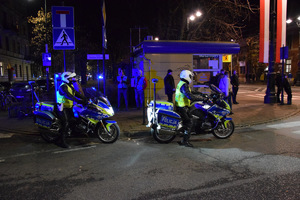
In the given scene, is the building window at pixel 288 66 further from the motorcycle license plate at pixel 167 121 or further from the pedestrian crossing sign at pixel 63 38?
the motorcycle license plate at pixel 167 121

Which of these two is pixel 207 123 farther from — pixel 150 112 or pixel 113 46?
pixel 113 46

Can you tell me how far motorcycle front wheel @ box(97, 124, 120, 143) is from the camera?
262 inches

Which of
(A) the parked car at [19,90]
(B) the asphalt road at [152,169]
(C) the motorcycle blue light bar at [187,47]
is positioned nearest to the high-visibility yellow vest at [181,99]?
(B) the asphalt road at [152,169]

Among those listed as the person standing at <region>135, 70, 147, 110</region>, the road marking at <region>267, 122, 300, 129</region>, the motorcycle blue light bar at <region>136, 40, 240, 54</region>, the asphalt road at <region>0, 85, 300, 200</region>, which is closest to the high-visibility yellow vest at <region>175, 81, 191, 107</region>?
the asphalt road at <region>0, 85, 300, 200</region>

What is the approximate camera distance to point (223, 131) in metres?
7.07

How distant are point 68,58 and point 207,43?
1824cm

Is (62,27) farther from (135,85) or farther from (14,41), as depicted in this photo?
(14,41)

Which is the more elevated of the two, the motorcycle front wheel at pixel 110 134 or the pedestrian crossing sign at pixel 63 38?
the pedestrian crossing sign at pixel 63 38

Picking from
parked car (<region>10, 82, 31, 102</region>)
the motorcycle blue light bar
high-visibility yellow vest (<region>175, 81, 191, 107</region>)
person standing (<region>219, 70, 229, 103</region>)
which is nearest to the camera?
high-visibility yellow vest (<region>175, 81, 191, 107</region>)

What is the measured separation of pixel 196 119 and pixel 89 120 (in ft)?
9.03

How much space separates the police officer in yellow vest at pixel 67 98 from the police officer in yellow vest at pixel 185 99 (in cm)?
234

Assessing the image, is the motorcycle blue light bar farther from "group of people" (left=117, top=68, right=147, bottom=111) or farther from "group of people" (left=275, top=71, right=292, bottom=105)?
"group of people" (left=275, top=71, right=292, bottom=105)

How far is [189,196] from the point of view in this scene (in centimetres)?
361

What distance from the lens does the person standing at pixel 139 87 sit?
1145 cm
